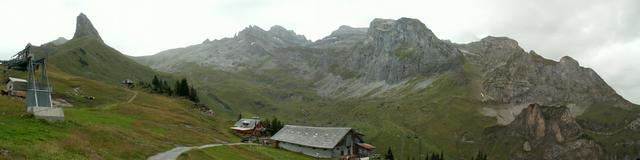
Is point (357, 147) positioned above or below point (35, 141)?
below

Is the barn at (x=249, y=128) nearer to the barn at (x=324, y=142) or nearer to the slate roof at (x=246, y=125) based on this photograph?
the slate roof at (x=246, y=125)

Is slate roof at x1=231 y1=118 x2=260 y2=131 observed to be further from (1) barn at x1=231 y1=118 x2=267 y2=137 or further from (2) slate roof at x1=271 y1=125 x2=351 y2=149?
(2) slate roof at x1=271 y1=125 x2=351 y2=149

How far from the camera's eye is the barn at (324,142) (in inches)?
3487

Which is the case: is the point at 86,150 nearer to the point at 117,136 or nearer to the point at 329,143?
the point at 117,136

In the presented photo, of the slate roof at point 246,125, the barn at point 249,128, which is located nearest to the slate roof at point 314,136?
the barn at point 249,128

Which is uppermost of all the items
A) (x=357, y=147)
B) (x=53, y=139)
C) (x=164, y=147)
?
(x=53, y=139)

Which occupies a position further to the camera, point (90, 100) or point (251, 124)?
point (251, 124)

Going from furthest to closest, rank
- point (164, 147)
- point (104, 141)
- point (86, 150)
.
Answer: point (164, 147), point (104, 141), point (86, 150)

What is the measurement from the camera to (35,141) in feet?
93.6

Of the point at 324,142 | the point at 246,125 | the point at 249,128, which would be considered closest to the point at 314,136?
the point at 324,142

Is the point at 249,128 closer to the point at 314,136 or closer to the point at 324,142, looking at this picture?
the point at 314,136

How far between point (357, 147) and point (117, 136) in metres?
66.2

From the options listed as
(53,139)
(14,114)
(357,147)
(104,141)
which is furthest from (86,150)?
(357,147)

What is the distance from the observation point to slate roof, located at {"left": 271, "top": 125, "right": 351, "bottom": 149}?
291 feet
